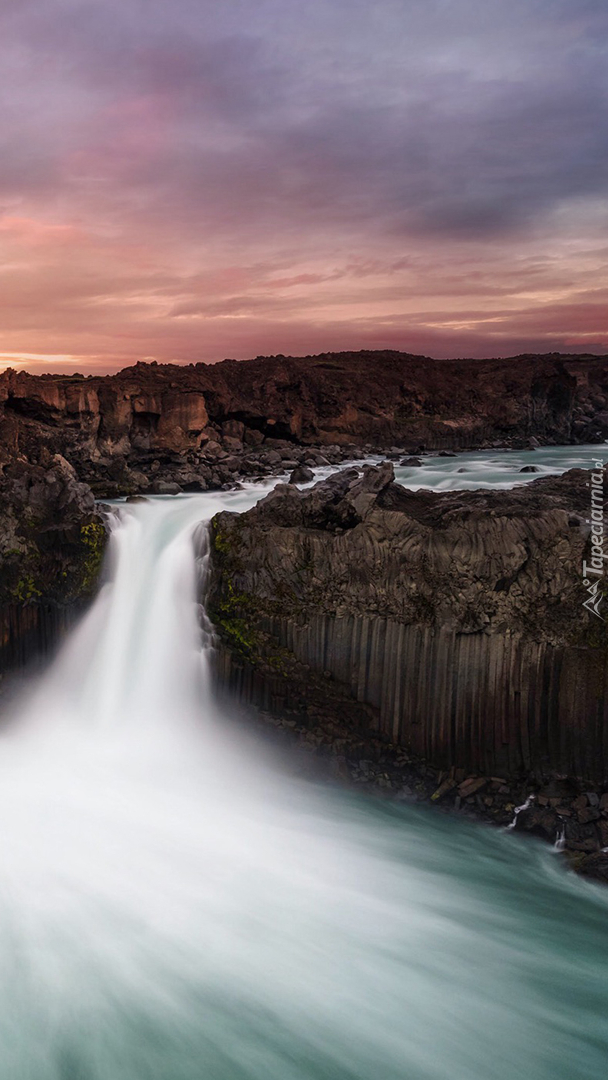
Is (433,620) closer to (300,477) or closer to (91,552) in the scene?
(91,552)

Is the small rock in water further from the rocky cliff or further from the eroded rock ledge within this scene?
the eroded rock ledge

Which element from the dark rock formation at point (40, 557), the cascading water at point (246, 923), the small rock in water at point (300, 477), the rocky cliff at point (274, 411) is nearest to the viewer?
the cascading water at point (246, 923)

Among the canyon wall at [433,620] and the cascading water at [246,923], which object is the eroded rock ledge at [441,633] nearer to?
the canyon wall at [433,620]

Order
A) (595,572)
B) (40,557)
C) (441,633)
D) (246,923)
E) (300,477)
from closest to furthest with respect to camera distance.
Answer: (246,923) → (595,572) → (441,633) → (40,557) → (300,477)

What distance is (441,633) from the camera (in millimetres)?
10898

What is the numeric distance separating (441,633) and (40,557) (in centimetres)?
773

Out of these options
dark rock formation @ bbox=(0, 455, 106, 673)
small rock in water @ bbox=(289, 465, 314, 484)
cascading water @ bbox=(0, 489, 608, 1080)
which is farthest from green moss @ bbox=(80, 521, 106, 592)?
small rock in water @ bbox=(289, 465, 314, 484)

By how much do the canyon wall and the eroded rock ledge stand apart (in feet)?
0.07

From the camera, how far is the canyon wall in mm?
10453

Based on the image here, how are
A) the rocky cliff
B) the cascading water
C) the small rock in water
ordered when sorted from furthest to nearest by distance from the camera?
the rocky cliff → the small rock in water → the cascading water

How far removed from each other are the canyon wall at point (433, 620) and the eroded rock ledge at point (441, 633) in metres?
0.02

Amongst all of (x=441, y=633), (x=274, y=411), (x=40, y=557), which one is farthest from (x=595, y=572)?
(x=274, y=411)

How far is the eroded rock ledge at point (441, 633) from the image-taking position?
10398 mm

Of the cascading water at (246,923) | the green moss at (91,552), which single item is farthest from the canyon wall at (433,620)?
the green moss at (91,552)
